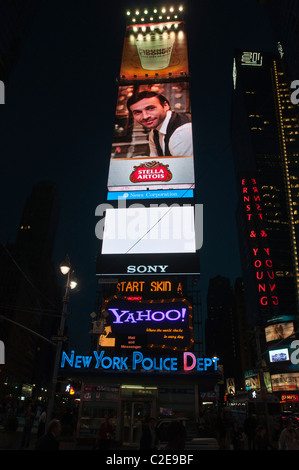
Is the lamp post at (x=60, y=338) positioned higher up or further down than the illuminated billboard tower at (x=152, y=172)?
further down

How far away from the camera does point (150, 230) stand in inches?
1008

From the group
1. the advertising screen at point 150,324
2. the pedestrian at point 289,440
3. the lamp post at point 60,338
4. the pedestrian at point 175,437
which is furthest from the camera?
the advertising screen at point 150,324

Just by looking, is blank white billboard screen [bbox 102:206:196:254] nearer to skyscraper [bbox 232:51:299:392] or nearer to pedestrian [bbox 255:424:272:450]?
pedestrian [bbox 255:424:272:450]

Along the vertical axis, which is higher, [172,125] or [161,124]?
[161,124]

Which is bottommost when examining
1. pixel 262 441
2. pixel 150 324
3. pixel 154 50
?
pixel 262 441

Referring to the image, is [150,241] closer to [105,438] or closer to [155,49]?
[105,438]

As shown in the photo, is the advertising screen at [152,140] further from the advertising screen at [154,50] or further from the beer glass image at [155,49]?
the beer glass image at [155,49]

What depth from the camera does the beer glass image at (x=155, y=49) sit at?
3938 cm

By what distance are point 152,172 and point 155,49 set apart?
74.6ft

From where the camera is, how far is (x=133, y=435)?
59.0ft

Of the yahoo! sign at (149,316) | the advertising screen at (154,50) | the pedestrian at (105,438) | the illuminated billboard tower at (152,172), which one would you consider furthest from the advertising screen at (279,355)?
the pedestrian at (105,438)

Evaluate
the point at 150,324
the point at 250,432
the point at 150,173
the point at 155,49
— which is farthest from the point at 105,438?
the point at 155,49

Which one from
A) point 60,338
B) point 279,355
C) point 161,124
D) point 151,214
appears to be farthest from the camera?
point 279,355

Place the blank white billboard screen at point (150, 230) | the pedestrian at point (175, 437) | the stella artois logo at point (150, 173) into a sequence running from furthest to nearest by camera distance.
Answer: the stella artois logo at point (150, 173)
the blank white billboard screen at point (150, 230)
the pedestrian at point (175, 437)
